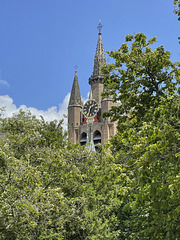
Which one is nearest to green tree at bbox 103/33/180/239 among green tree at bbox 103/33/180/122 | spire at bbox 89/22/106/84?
green tree at bbox 103/33/180/122

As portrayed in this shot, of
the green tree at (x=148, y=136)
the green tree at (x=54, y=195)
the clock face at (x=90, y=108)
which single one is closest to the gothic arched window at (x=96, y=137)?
the clock face at (x=90, y=108)

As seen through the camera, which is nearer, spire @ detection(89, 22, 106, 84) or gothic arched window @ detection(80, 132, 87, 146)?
gothic arched window @ detection(80, 132, 87, 146)

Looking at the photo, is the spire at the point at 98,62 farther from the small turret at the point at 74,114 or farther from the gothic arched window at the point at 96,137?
the gothic arched window at the point at 96,137

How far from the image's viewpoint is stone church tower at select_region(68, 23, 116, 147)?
6906 centimetres

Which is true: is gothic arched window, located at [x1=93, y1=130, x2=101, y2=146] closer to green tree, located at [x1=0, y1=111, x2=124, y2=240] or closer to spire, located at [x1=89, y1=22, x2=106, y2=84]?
spire, located at [x1=89, y1=22, x2=106, y2=84]

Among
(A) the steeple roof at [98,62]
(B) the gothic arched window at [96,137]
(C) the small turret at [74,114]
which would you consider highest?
(A) the steeple roof at [98,62]

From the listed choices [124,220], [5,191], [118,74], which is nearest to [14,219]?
[5,191]

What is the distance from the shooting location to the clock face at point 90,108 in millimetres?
73812

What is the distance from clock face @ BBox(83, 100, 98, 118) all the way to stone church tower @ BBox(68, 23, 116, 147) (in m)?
0.32

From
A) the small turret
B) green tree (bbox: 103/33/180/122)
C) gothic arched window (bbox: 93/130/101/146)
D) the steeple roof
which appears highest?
the steeple roof

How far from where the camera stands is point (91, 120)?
73.5 m

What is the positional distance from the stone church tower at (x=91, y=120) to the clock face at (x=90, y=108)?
0.32 m

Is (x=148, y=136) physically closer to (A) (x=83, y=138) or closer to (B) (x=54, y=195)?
(B) (x=54, y=195)

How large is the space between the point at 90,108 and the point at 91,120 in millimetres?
3261
